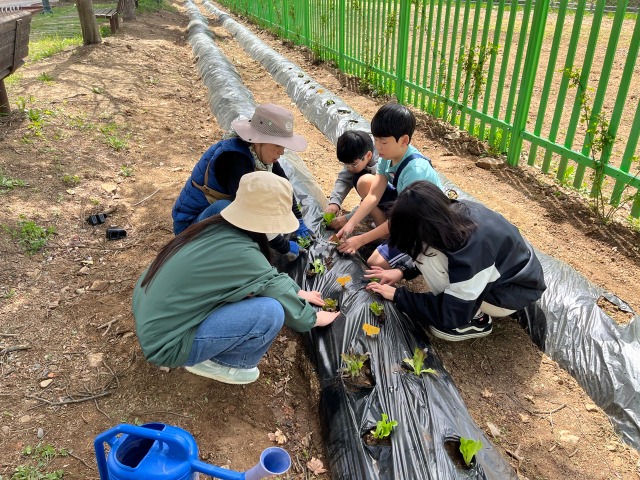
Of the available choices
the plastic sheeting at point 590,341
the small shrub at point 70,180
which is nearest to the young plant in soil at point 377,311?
the plastic sheeting at point 590,341

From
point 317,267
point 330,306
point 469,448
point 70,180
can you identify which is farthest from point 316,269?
point 70,180

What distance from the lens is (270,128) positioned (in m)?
2.59

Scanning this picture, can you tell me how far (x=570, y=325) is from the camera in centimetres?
249

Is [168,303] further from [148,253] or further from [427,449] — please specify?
[148,253]

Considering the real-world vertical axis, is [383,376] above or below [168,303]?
below

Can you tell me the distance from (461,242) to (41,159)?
406 centimetres

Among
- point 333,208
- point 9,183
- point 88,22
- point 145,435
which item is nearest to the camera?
point 145,435

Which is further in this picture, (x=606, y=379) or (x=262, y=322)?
(x=606, y=379)

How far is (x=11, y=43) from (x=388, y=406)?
5271mm

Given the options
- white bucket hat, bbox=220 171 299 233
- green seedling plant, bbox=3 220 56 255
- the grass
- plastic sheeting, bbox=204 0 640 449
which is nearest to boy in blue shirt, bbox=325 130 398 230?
plastic sheeting, bbox=204 0 640 449

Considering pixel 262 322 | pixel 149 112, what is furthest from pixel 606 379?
pixel 149 112

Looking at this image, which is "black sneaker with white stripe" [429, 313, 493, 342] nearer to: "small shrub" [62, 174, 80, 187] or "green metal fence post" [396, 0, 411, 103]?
"small shrub" [62, 174, 80, 187]

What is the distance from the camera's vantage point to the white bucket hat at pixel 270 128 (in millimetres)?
2562

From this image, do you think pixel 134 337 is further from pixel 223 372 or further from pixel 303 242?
pixel 303 242
